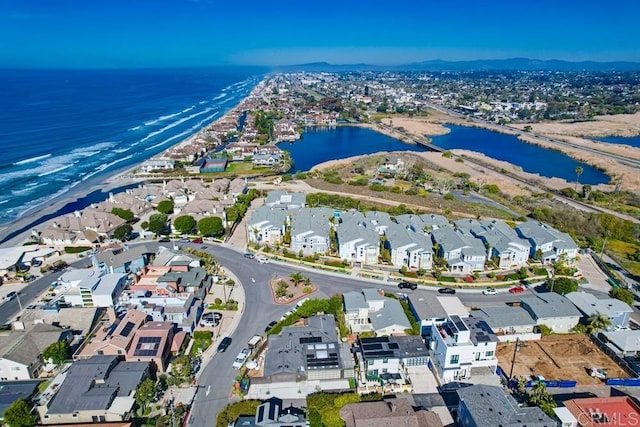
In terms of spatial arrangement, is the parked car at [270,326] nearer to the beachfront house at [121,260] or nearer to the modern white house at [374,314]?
the modern white house at [374,314]

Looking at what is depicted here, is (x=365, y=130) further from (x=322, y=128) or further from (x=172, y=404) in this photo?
(x=172, y=404)

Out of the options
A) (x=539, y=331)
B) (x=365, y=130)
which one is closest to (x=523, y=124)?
(x=365, y=130)

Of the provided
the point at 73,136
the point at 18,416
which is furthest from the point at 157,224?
the point at 73,136

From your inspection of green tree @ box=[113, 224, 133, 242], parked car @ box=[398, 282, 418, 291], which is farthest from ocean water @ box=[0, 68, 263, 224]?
parked car @ box=[398, 282, 418, 291]

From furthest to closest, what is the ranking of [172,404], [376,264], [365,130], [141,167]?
1. [365,130]
2. [141,167]
3. [376,264]
4. [172,404]

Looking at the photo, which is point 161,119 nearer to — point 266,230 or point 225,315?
point 266,230

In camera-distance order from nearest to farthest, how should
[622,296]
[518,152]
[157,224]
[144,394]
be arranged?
[144,394]
[622,296]
[157,224]
[518,152]

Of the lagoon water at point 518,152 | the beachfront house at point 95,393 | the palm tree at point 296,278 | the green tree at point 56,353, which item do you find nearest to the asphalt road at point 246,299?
the palm tree at point 296,278
